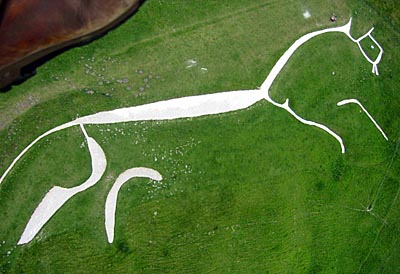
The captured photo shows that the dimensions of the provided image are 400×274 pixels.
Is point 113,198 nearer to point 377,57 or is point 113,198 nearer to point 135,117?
point 135,117

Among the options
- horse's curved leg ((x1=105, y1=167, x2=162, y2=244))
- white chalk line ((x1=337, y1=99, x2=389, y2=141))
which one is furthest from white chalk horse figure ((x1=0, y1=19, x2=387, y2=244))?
white chalk line ((x1=337, y1=99, x2=389, y2=141))

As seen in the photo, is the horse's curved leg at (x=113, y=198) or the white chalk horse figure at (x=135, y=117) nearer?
the white chalk horse figure at (x=135, y=117)

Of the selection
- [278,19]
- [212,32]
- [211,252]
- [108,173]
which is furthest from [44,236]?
[278,19]

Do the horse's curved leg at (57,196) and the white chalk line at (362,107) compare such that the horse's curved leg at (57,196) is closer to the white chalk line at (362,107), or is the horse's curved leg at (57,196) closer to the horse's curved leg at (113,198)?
the horse's curved leg at (113,198)

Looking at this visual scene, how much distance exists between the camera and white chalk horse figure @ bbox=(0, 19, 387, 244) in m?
7.45

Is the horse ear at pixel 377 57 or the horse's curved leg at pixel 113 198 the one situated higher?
the horse ear at pixel 377 57

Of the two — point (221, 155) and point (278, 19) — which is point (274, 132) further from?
point (278, 19)

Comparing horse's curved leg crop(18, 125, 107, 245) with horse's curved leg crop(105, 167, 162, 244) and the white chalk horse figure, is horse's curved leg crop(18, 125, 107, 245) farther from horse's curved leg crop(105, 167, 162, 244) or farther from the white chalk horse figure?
horse's curved leg crop(105, 167, 162, 244)

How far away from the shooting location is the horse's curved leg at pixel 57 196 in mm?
7406

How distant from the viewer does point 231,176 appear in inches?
318

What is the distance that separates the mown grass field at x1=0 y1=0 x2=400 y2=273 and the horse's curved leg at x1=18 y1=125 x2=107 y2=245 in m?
0.09

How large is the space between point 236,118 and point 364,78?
2.48 metres

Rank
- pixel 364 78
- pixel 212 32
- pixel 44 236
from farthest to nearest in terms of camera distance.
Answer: pixel 364 78, pixel 212 32, pixel 44 236

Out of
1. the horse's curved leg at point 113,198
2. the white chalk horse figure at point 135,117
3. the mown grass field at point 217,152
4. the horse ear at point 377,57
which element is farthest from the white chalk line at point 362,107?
the horse's curved leg at point 113,198
